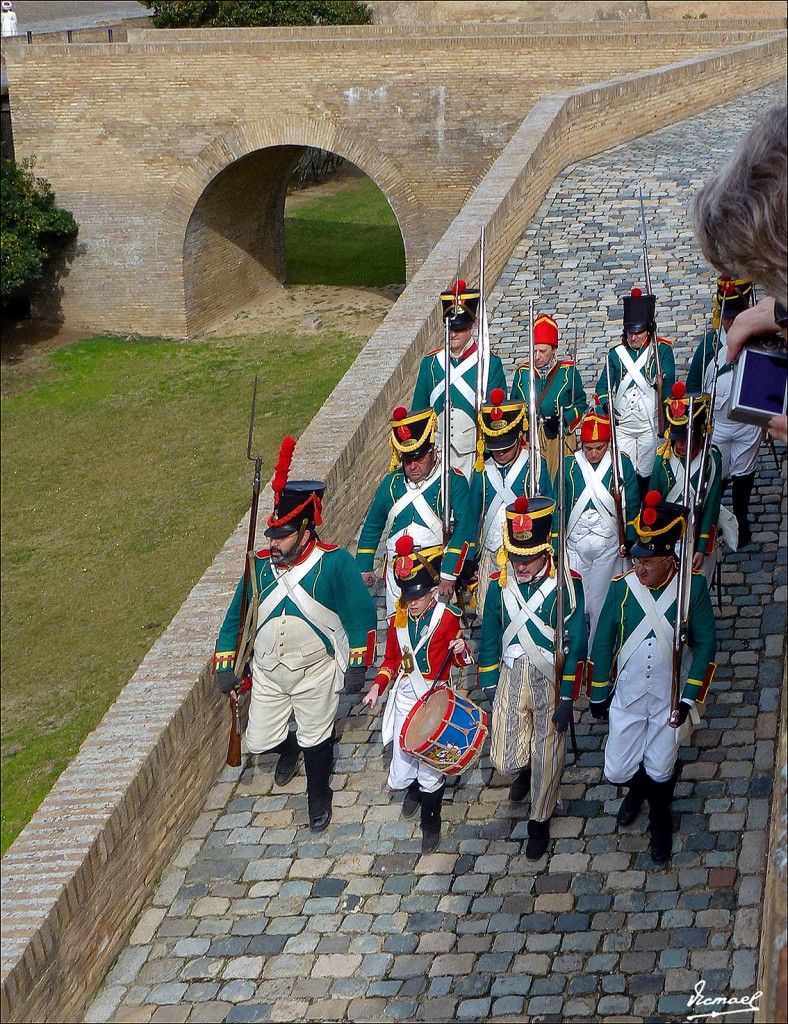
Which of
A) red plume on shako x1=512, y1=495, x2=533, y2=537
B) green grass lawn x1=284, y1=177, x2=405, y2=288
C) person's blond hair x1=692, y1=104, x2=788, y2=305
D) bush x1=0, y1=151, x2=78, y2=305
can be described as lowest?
green grass lawn x1=284, y1=177, x2=405, y2=288

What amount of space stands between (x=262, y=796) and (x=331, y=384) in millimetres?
14282

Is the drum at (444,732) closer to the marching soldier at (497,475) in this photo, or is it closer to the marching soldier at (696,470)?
the marching soldier at (497,475)

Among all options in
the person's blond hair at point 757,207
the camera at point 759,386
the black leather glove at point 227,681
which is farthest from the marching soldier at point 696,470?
the person's blond hair at point 757,207

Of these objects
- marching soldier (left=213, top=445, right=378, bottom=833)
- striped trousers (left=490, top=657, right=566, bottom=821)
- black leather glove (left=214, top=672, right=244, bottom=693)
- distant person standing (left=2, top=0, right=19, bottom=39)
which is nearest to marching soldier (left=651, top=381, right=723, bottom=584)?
striped trousers (left=490, top=657, right=566, bottom=821)

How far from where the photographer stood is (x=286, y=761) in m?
6.78

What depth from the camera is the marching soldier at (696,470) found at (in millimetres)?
6836

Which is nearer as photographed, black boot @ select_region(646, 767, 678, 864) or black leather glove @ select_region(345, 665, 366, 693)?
black boot @ select_region(646, 767, 678, 864)

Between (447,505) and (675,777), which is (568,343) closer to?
(447,505)

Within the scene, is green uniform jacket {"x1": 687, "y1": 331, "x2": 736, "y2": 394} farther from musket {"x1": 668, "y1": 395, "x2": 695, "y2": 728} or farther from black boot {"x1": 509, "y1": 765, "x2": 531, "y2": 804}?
black boot {"x1": 509, "y1": 765, "x2": 531, "y2": 804}

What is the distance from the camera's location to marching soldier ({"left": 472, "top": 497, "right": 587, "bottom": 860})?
5820mm

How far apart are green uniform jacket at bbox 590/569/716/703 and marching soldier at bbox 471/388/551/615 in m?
1.25

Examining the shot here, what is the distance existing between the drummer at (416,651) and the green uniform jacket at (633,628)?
2.00ft

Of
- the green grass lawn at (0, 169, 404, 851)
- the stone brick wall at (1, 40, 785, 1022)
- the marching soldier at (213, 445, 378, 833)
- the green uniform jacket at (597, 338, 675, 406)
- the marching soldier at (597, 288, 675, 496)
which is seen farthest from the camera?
the green grass lawn at (0, 169, 404, 851)

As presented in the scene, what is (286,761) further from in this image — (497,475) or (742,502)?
(742,502)
